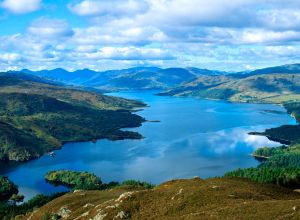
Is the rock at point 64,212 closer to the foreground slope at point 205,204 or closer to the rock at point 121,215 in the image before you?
the foreground slope at point 205,204

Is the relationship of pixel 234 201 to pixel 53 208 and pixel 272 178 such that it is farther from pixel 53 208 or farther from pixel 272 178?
pixel 272 178

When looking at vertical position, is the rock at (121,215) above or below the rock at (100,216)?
above

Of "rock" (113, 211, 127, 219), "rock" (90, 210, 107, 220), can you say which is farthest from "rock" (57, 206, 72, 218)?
"rock" (113, 211, 127, 219)

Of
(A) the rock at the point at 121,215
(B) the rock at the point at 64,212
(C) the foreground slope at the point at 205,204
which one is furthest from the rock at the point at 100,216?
(B) the rock at the point at 64,212

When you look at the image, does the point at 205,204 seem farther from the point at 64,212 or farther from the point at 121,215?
the point at 64,212

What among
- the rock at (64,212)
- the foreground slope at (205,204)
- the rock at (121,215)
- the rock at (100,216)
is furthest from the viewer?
the rock at (64,212)

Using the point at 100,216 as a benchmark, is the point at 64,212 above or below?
below

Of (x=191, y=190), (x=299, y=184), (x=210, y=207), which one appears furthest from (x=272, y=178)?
(x=210, y=207)

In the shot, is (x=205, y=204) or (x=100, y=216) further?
(x=100, y=216)

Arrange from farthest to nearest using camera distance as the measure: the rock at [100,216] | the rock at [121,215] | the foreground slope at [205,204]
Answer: the rock at [100,216], the rock at [121,215], the foreground slope at [205,204]

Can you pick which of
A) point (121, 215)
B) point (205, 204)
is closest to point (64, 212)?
point (121, 215)

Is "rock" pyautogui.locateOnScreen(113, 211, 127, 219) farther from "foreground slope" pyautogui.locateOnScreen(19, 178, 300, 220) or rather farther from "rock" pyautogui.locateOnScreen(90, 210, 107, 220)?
"rock" pyautogui.locateOnScreen(90, 210, 107, 220)
